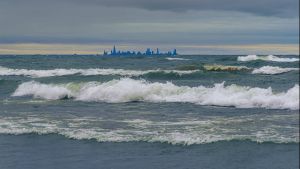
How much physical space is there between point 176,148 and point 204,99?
10.4 m

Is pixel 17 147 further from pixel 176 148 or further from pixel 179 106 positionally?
pixel 179 106

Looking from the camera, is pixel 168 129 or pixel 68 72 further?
pixel 68 72

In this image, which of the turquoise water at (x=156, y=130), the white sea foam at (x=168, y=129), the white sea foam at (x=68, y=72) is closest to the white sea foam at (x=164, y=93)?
the turquoise water at (x=156, y=130)

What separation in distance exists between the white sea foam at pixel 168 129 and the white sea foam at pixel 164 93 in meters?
3.50

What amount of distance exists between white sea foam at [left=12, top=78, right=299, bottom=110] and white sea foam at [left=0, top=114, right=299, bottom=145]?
3.50m

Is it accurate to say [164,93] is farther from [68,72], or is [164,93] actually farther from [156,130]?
[68,72]

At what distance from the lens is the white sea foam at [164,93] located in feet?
64.7

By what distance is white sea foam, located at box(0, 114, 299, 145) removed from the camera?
1241 cm

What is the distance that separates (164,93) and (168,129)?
408 inches

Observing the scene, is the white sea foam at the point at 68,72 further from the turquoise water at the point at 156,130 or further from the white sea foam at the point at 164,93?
the turquoise water at the point at 156,130

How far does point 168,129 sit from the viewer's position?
46.2 feet

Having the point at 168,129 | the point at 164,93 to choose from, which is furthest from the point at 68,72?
the point at 168,129

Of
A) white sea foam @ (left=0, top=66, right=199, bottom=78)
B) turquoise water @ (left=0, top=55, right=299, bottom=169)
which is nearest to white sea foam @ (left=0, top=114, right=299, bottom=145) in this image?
turquoise water @ (left=0, top=55, right=299, bottom=169)

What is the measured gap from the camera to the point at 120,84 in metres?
26.5
